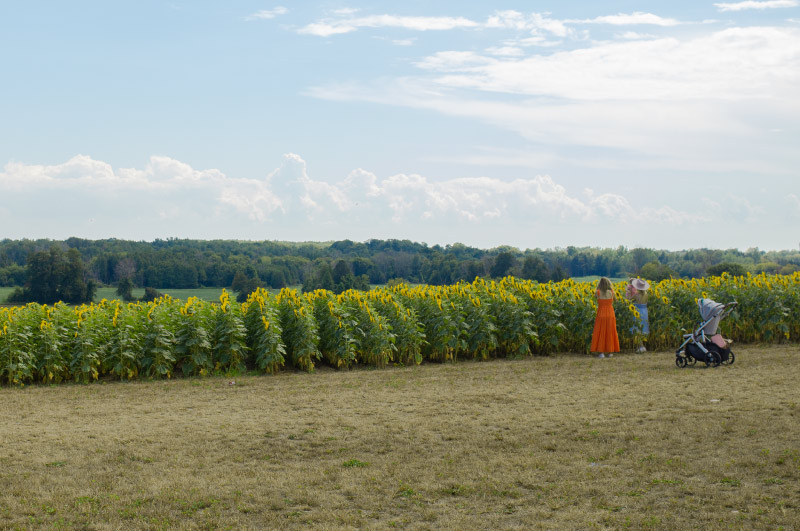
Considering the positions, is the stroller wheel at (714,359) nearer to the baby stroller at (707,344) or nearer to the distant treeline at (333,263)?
the baby stroller at (707,344)

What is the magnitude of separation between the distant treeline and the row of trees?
2.5 inches

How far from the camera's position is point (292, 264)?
4344cm

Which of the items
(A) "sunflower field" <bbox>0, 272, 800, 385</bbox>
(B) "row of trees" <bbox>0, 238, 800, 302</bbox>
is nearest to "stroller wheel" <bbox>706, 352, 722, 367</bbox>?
(A) "sunflower field" <bbox>0, 272, 800, 385</bbox>

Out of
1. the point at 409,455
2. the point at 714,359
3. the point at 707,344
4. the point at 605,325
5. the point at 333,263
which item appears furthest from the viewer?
the point at 333,263

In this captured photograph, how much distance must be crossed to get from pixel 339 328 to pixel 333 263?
104 ft

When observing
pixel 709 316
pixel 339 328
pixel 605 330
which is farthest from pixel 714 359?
pixel 339 328

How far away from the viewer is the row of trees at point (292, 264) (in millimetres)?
31125

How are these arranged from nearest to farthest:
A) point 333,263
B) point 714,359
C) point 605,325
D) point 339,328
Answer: point 714,359, point 339,328, point 605,325, point 333,263

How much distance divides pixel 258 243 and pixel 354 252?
34.8ft

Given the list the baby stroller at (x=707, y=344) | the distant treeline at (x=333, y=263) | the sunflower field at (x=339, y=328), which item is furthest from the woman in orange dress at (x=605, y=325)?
the distant treeline at (x=333, y=263)

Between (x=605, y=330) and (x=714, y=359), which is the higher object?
(x=605, y=330)

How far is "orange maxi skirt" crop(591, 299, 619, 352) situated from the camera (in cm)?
1284

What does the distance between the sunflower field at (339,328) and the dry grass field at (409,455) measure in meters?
0.80

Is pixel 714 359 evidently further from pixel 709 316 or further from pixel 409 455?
pixel 409 455
